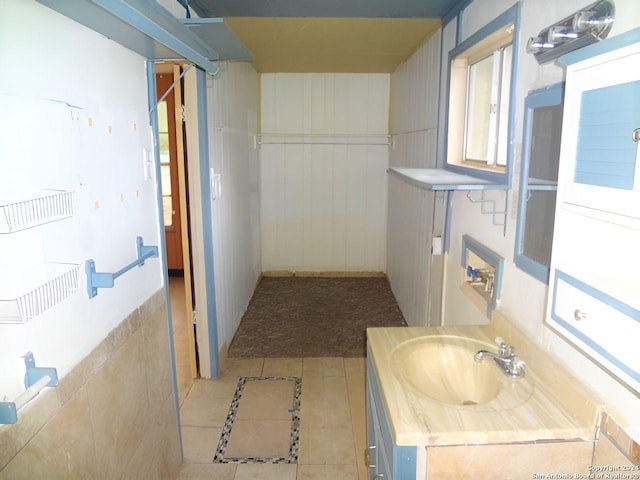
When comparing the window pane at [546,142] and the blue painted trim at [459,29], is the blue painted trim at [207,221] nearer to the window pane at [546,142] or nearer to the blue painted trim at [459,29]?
the blue painted trim at [459,29]

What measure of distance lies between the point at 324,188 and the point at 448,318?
3.03m

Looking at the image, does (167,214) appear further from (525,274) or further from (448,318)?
(525,274)

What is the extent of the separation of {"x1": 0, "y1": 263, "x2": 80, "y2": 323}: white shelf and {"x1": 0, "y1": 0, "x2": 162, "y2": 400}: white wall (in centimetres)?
3

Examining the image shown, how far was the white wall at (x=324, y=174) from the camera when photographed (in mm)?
5270

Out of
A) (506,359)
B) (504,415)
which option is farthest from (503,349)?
(504,415)

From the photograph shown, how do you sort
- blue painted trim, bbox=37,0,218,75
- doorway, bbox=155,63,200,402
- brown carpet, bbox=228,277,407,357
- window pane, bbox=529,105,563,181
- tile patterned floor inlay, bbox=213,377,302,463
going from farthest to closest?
1. brown carpet, bbox=228,277,407,357
2. doorway, bbox=155,63,200,402
3. tile patterned floor inlay, bbox=213,377,302,463
4. window pane, bbox=529,105,563,181
5. blue painted trim, bbox=37,0,218,75

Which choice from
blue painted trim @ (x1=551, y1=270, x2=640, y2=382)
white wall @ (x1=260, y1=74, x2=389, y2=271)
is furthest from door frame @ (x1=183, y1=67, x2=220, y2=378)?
white wall @ (x1=260, y1=74, x2=389, y2=271)

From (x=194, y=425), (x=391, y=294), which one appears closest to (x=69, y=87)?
(x=194, y=425)

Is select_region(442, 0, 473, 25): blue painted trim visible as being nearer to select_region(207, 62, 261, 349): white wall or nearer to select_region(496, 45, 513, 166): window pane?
select_region(496, 45, 513, 166): window pane

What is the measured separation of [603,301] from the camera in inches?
40.6

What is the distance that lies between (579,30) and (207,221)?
2.27 meters

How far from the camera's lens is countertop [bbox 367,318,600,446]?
1.27 m

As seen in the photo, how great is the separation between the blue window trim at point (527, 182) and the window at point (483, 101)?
0.13 meters

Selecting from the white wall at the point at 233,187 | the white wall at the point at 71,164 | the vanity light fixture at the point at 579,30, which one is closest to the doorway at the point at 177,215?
the white wall at the point at 233,187
